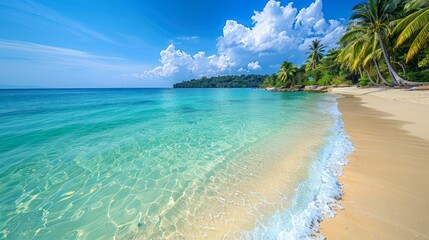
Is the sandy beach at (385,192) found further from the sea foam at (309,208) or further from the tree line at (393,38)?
the tree line at (393,38)

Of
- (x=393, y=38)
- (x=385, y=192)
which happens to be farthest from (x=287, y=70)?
(x=385, y=192)

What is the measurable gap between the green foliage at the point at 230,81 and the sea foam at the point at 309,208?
160m

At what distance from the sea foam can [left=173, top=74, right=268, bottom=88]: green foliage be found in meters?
160

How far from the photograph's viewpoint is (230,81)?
174 meters

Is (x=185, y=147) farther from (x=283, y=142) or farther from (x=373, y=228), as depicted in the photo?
(x=373, y=228)

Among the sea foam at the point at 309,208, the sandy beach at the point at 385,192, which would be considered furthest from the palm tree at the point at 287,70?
the sea foam at the point at 309,208

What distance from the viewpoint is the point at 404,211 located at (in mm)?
2572

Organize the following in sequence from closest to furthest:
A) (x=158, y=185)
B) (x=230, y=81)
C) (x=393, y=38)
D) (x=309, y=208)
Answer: (x=309, y=208)
(x=158, y=185)
(x=393, y=38)
(x=230, y=81)

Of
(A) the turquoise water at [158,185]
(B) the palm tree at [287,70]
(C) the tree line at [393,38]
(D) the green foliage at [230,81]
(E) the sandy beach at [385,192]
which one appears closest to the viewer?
(E) the sandy beach at [385,192]

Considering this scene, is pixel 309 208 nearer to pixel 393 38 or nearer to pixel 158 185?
pixel 158 185

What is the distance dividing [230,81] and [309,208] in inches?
6953

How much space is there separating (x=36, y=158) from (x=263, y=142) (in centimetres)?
855

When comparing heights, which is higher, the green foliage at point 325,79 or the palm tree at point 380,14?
the palm tree at point 380,14

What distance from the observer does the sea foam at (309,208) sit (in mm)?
2438
